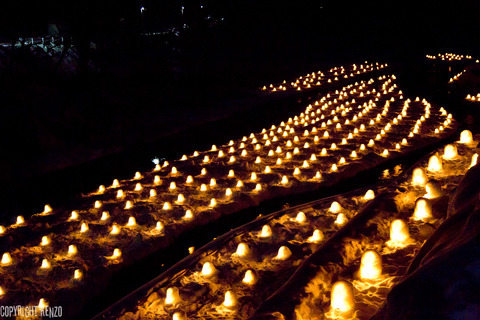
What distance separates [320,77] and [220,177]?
11.2 m

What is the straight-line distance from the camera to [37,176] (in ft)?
24.5

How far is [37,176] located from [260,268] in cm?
558

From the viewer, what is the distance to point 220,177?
20.6ft

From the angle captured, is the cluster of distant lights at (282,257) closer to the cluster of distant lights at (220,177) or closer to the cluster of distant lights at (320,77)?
the cluster of distant lights at (220,177)

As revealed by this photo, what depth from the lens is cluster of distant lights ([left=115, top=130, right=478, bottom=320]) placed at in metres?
2.55

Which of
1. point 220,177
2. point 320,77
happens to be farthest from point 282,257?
point 320,77

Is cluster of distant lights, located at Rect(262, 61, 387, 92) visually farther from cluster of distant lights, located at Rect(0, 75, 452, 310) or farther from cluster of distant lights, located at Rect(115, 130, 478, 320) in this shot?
cluster of distant lights, located at Rect(115, 130, 478, 320)

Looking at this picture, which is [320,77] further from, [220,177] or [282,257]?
[282,257]

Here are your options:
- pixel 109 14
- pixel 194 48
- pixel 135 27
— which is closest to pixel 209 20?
pixel 194 48

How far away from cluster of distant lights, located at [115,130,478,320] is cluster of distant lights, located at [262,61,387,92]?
1003cm

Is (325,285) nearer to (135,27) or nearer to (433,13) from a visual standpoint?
(135,27)

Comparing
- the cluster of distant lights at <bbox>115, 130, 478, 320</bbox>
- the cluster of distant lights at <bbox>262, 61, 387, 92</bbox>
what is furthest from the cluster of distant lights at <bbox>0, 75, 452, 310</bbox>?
the cluster of distant lights at <bbox>262, 61, 387, 92</bbox>

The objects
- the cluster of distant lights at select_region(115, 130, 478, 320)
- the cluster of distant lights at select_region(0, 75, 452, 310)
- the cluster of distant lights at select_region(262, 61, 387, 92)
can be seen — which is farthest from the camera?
the cluster of distant lights at select_region(262, 61, 387, 92)

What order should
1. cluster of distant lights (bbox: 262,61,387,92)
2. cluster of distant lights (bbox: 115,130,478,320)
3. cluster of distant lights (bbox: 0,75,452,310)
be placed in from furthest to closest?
1. cluster of distant lights (bbox: 262,61,387,92)
2. cluster of distant lights (bbox: 0,75,452,310)
3. cluster of distant lights (bbox: 115,130,478,320)
